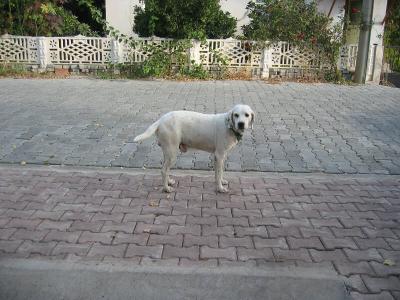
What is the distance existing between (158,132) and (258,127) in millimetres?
3504

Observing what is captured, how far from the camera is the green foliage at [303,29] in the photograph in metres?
14.1

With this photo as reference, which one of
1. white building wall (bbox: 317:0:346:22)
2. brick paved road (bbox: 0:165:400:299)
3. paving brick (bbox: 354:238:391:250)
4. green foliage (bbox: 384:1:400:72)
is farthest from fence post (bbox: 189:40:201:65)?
paving brick (bbox: 354:238:391:250)

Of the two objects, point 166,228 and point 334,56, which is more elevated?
point 334,56

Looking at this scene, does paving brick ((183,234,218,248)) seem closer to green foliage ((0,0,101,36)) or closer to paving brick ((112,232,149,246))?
paving brick ((112,232,149,246))

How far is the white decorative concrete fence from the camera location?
47.4ft

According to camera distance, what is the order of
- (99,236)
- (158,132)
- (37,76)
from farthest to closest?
(37,76)
(158,132)
(99,236)

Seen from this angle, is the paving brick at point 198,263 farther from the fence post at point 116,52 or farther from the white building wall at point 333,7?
the white building wall at point 333,7

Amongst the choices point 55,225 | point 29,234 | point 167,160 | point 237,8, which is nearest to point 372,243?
point 167,160

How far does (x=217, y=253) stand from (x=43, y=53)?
1292cm

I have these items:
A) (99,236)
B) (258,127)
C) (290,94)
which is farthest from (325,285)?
(290,94)

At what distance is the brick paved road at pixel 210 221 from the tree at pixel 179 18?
31.9 ft

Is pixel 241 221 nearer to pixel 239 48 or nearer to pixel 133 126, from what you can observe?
pixel 133 126

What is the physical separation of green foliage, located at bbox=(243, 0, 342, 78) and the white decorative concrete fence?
29 cm

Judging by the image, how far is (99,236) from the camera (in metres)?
3.78
